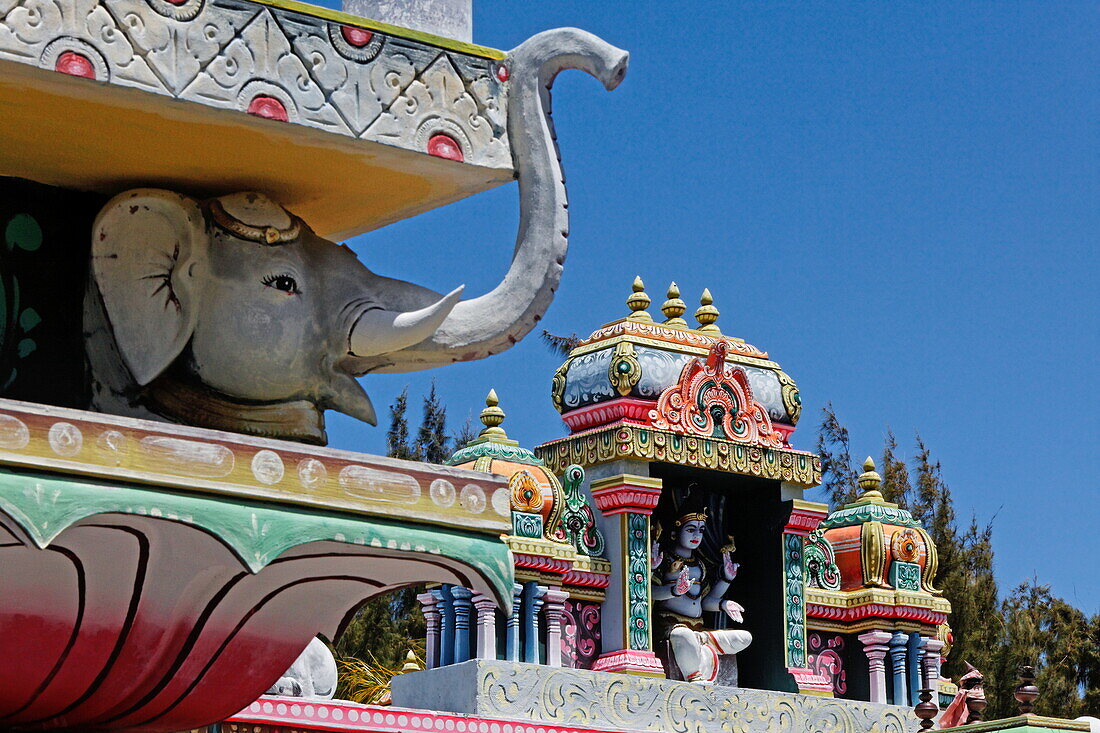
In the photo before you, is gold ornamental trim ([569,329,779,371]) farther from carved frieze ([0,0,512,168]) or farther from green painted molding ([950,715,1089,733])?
carved frieze ([0,0,512,168])

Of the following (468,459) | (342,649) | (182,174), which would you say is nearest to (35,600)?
(182,174)

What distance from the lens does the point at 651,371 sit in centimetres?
1318

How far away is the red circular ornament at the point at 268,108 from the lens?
165 inches

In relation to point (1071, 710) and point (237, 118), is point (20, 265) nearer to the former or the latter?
point (237, 118)

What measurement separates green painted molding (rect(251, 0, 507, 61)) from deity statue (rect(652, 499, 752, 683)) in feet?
28.6

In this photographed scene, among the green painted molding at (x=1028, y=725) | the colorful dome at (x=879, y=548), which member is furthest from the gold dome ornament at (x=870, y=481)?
the green painted molding at (x=1028, y=725)

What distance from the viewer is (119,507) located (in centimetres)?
380

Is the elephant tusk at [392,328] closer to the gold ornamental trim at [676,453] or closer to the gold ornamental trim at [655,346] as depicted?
the gold ornamental trim at [676,453]

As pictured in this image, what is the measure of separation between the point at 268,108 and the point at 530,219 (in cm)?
77

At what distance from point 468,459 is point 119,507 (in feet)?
29.5

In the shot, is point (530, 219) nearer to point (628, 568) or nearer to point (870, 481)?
point (628, 568)

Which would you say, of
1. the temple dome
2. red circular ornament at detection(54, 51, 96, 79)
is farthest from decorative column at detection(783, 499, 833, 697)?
red circular ornament at detection(54, 51, 96, 79)

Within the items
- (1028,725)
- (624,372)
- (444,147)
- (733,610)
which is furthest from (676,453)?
(444,147)

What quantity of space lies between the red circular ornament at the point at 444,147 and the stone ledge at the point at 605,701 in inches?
291
